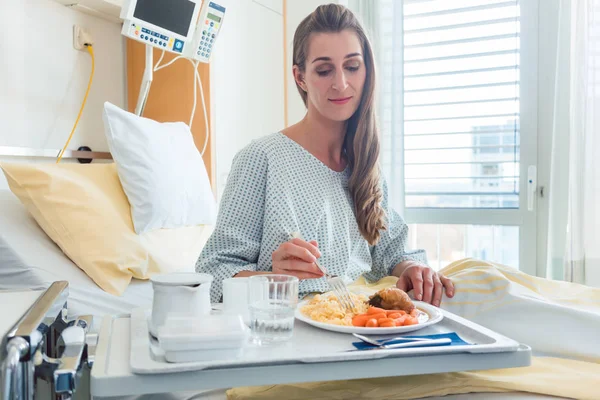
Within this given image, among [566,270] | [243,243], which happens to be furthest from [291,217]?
[566,270]

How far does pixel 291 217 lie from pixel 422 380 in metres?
0.61

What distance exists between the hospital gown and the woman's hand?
194 mm

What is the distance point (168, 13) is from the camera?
2188 millimetres

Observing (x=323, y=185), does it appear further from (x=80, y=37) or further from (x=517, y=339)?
(x=80, y=37)

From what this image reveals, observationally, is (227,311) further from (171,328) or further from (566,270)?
(566,270)

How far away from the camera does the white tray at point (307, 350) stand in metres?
0.64

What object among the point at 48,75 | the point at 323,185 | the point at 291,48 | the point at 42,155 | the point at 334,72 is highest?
the point at 291,48

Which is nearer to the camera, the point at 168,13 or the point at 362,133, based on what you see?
the point at 362,133

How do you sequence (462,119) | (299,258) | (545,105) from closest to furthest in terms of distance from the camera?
1. (299,258)
2. (545,105)
3. (462,119)

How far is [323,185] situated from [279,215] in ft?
0.56

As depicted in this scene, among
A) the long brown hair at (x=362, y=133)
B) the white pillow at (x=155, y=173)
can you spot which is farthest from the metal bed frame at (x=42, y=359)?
the white pillow at (x=155, y=173)

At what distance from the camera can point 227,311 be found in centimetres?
90

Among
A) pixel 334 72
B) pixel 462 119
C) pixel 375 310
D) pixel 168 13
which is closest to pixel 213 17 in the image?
pixel 168 13

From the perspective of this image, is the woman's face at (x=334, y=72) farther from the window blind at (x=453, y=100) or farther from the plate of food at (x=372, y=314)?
the window blind at (x=453, y=100)
